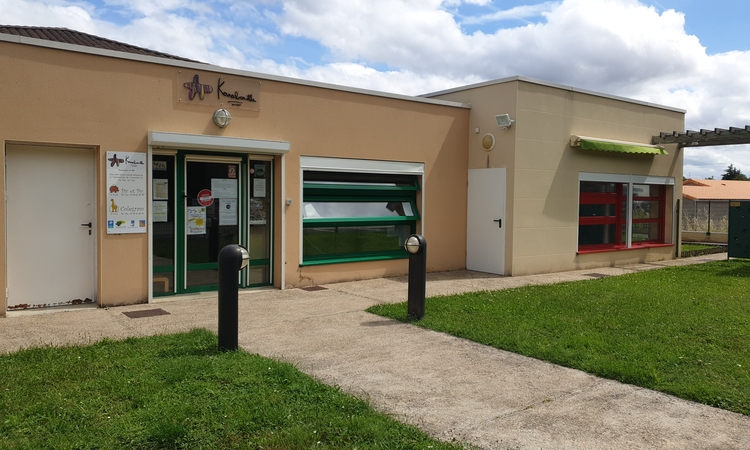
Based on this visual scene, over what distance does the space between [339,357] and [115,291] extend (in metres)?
4.07

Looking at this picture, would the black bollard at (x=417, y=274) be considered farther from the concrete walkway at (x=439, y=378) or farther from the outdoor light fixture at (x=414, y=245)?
the concrete walkway at (x=439, y=378)

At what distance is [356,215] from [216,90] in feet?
10.6

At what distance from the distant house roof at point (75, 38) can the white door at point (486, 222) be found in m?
6.74

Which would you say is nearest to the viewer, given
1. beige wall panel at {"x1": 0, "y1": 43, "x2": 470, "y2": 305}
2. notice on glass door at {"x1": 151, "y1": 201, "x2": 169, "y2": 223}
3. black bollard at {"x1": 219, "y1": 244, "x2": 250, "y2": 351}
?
black bollard at {"x1": 219, "y1": 244, "x2": 250, "y2": 351}

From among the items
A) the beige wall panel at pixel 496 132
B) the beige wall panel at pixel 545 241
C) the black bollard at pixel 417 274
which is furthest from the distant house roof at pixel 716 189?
the black bollard at pixel 417 274

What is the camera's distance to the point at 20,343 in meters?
6.09

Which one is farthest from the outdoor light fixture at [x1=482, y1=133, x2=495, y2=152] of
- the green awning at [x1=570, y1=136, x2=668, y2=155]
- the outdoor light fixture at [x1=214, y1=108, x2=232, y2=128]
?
the outdoor light fixture at [x1=214, y1=108, x2=232, y2=128]

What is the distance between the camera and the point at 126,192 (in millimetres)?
8195

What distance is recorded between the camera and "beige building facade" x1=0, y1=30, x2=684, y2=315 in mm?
7805

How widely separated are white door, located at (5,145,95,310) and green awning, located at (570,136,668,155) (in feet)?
29.2

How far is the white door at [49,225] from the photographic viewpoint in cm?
767

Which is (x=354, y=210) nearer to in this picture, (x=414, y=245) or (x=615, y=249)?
(x=414, y=245)

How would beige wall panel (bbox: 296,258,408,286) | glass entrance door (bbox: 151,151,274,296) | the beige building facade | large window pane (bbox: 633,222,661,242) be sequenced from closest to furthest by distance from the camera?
the beige building facade < glass entrance door (bbox: 151,151,274,296) < beige wall panel (bbox: 296,258,408,286) < large window pane (bbox: 633,222,661,242)

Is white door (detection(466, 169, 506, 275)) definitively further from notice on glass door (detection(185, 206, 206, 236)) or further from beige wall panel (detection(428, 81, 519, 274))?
notice on glass door (detection(185, 206, 206, 236))
